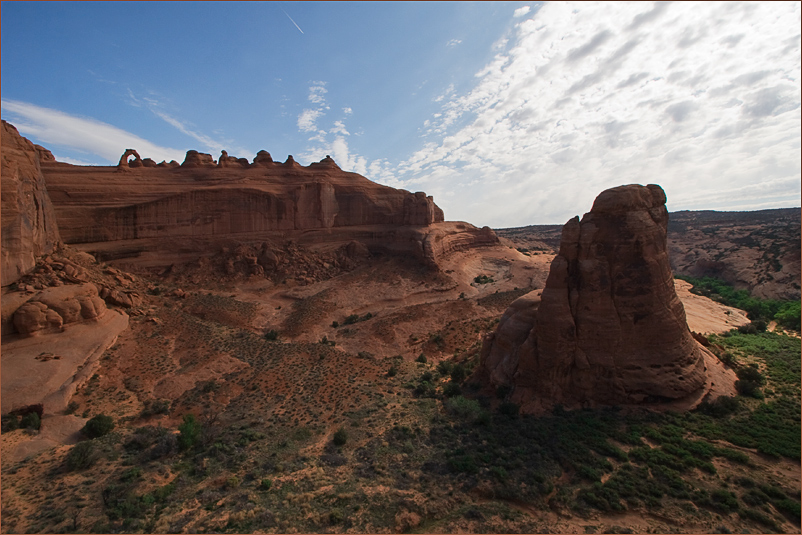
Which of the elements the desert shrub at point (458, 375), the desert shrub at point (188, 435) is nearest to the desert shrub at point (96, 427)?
the desert shrub at point (188, 435)

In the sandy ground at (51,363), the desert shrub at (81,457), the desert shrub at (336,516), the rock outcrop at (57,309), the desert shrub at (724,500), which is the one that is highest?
the rock outcrop at (57,309)

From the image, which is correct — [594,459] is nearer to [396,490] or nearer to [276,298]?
[396,490]

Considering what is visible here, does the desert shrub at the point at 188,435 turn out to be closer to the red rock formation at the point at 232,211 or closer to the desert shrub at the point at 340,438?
the desert shrub at the point at 340,438

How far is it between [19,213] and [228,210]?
2109cm

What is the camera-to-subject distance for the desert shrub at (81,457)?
1211 centimetres

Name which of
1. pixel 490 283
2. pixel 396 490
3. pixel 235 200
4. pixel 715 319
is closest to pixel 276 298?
pixel 235 200

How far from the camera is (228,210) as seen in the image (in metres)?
42.8

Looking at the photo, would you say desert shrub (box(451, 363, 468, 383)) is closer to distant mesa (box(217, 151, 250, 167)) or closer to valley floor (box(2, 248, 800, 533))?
valley floor (box(2, 248, 800, 533))

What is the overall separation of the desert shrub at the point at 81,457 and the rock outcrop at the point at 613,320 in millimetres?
16958

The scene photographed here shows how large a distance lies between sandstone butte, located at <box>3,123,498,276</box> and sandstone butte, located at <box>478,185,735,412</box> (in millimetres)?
29004

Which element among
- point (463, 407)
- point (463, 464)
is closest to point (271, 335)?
point (463, 407)

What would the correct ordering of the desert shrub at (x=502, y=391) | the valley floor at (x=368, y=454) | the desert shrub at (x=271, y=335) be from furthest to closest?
1. the desert shrub at (x=271, y=335)
2. the desert shrub at (x=502, y=391)
3. the valley floor at (x=368, y=454)

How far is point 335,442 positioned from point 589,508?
30.8ft

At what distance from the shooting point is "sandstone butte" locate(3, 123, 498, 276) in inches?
1363
